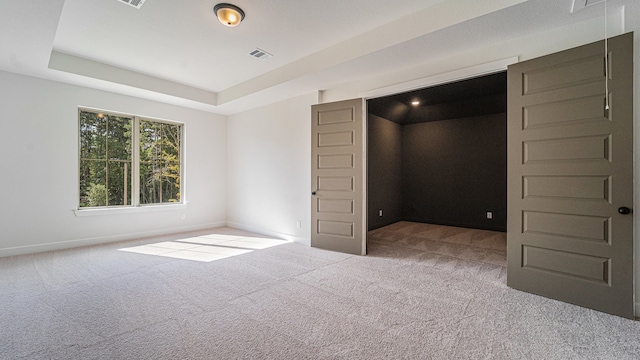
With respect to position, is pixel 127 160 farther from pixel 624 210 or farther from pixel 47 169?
pixel 624 210

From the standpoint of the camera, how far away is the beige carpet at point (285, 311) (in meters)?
1.84

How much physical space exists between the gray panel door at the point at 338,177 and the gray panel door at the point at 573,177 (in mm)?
Result: 1886

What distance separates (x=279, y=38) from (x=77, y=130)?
3776 mm

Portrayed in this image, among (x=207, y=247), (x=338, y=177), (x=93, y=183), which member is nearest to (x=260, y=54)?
(x=338, y=177)

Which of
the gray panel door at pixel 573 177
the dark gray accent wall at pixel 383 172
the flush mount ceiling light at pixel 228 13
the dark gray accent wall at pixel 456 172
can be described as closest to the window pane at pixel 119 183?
the flush mount ceiling light at pixel 228 13

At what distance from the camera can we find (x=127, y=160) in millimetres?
5082

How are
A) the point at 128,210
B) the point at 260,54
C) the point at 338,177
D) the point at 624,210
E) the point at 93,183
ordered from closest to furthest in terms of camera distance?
the point at 624,210, the point at 260,54, the point at 338,177, the point at 93,183, the point at 128,210

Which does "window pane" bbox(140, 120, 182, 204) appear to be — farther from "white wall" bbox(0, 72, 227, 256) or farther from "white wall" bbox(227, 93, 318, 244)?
"white wall" bbox(227, 93, 318, 244)

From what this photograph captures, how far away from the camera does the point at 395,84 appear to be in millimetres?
3754

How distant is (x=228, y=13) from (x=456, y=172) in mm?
5850

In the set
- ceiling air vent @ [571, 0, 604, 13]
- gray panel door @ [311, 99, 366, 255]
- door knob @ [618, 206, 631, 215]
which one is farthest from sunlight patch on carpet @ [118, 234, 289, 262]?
ceiling air vent @ [571, 0, 604, 13]

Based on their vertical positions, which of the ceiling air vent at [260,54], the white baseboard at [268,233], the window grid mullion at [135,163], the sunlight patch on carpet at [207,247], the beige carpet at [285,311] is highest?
the ceiling air vent at [260,54]

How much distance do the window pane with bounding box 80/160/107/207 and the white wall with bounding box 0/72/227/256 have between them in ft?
0.52

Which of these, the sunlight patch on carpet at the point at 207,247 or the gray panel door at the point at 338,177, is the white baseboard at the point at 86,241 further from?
the gray panel door at the point at 338,177
